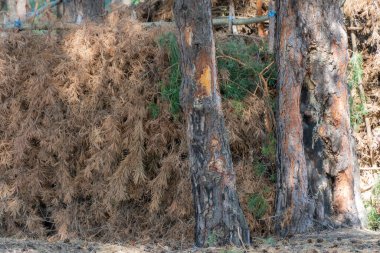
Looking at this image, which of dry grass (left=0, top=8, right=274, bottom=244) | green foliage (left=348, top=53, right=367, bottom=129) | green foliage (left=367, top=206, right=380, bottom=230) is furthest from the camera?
green foliage (left=348, top=53, right=367, bottom=129)

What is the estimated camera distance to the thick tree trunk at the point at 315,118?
7484 millimetres

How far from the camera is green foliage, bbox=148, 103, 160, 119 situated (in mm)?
8336

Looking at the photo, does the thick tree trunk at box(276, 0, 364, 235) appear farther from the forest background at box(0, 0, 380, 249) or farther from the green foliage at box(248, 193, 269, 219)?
the forest background at box(0, 0, 380, 249)

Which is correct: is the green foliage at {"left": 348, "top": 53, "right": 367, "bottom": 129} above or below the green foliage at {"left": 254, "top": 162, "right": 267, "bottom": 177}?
above

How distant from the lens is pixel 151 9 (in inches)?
404

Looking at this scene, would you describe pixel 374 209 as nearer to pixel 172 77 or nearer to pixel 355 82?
pixel 355 82

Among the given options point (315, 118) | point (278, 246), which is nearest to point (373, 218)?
point (315, 118)

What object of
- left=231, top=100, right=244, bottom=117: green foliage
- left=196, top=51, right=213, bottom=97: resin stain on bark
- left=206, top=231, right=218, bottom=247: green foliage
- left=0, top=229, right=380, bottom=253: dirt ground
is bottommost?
left=0, top=229, right=380, bottom=253: dirt ground

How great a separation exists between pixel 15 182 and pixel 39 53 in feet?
5.58

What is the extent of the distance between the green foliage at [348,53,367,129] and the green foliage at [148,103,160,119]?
255cm

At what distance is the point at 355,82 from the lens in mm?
9062

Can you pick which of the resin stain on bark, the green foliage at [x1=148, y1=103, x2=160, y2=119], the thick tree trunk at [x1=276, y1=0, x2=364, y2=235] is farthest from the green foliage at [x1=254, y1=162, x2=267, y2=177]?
the resin stain on bark

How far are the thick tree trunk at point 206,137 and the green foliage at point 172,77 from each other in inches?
61.3

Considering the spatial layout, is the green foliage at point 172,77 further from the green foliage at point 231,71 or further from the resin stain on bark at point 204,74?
the resin stain on bark at point 204,74
